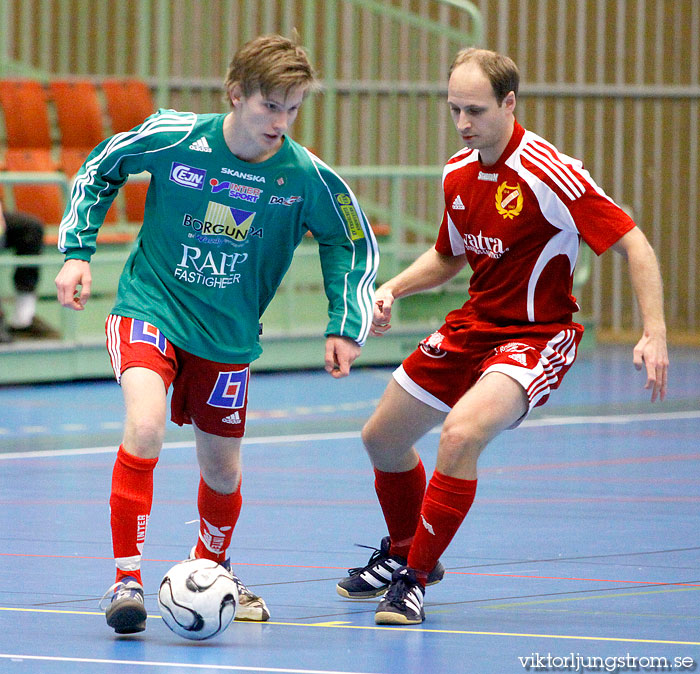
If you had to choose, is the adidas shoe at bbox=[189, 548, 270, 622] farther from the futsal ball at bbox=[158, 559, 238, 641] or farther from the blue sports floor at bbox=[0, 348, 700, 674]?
the futsal ball at bbox=[158, 559, 238, 641]

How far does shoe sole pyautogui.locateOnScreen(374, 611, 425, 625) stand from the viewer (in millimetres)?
4555

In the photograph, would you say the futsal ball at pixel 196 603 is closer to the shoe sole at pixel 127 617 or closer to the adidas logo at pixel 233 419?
the shoe sole at pixel 127 617

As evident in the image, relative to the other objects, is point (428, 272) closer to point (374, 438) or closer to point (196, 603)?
point (374, 438)

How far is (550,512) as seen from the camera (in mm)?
6805

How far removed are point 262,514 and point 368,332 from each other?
2.08m

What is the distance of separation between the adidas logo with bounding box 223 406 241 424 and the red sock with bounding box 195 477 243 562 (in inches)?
10.9

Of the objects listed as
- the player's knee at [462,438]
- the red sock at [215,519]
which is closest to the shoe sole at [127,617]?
the red sock at [215,519]

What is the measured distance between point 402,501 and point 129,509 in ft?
3.93

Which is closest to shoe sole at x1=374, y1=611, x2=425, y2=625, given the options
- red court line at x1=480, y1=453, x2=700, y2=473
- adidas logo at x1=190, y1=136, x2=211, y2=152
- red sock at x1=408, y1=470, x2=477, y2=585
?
red sock at x1=408, y1=470, x2=477, y2=585

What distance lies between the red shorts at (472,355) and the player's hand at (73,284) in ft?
3.75

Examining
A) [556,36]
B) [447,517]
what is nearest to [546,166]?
[447,517]

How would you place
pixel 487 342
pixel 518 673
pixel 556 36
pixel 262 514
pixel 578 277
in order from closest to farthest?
pixel 518 673 → pixel 487 342 → pixel 262 514 → pixel 578 277 → pixel 556 36

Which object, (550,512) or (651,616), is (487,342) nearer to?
(651,616)

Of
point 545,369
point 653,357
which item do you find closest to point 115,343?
point 545,369
